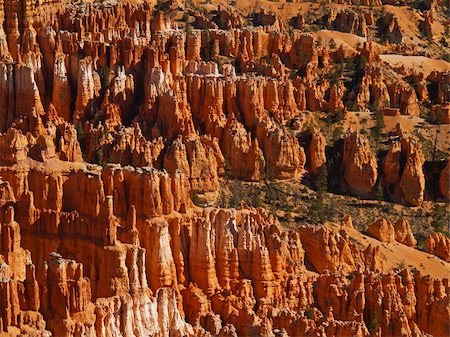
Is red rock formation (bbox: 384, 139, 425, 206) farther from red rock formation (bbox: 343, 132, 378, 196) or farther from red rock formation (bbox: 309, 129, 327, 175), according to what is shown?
red rock formation (bbox: 309, 129, 327, 175)

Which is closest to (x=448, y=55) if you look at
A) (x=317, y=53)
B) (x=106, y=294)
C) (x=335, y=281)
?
(x=317, y=53)

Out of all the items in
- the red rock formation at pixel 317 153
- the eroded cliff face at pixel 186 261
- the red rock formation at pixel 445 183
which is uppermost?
the red rock formation at pixel 317 153

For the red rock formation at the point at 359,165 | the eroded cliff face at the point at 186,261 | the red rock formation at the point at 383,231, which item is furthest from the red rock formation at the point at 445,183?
the eroded cliff face at the point at 186,261

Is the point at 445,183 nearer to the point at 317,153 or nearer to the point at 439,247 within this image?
the point at 317,153

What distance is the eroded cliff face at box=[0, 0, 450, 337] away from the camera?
187 feet

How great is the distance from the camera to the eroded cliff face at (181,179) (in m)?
57.0

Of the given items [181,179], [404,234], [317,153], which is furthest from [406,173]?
[181,179]

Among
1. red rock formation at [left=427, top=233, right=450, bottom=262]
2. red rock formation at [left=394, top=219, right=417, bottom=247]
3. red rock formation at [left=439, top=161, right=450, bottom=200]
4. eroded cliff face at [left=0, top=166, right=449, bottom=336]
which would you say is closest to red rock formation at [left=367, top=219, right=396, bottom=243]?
red rock formation at [left=394, top=219, right=417, bottom=247]

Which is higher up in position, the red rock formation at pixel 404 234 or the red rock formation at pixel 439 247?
the red rock formation at pixel 404 234

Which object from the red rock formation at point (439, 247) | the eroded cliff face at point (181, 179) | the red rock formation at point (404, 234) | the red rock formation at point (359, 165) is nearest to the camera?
the eroded cliff face at point (181, 179)

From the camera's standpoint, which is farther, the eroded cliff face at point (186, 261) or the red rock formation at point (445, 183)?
the red rock formation at point (445, 183)

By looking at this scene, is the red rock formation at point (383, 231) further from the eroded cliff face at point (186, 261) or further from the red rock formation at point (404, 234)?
the eroded cliff face at point (186, 261)

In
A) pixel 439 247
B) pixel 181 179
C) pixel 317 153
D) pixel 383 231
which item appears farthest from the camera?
pixel 317 153

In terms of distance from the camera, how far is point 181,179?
6488cm
